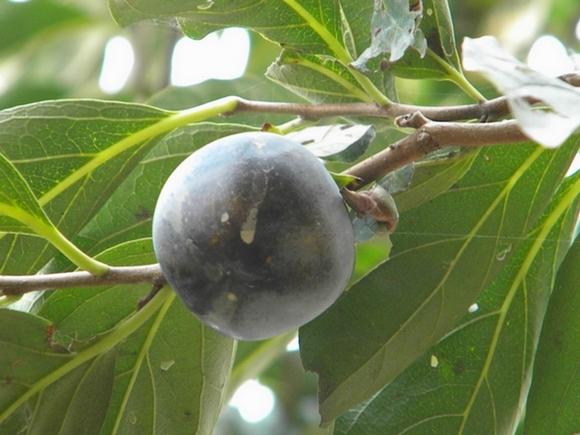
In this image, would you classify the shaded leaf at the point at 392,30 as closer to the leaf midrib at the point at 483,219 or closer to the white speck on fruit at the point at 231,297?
the leaf midrib at the point at 483,219

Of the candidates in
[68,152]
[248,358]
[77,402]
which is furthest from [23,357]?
[248,358]

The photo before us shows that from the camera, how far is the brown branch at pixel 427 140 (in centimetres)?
81

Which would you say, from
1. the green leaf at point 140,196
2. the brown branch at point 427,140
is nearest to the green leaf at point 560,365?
the brown branch at point 427,140

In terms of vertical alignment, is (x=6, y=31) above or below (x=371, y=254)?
above

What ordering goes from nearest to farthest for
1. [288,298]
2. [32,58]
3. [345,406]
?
[288,298] → [345,406] → [32,58]

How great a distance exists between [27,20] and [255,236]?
5.30 feet

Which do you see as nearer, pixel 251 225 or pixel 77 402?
pixel 251 225

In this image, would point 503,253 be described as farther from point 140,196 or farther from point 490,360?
point 140,196

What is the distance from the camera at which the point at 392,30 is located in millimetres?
930

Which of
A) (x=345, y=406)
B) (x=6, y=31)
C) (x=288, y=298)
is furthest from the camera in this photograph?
(x=6, y=31)

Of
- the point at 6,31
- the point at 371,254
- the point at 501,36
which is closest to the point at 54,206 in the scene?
the point at 371,254

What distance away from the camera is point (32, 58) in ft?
7.66

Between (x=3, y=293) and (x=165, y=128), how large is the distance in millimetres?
213

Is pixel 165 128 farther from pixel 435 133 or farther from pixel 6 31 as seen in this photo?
pixel 6 31
